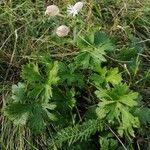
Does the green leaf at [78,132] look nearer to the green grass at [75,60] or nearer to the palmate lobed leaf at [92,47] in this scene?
the green grass at [75,60]

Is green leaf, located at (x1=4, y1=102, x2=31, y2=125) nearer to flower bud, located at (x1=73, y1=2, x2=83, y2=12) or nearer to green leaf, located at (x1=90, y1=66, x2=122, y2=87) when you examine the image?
green leaf, located at (x1=90, y1=66, x2=122, y2=87)

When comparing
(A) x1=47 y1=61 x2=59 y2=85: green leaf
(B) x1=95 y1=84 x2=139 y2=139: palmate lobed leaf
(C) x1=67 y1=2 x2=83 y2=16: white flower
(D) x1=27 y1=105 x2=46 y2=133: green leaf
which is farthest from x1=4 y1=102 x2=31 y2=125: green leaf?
(C) x1=67 y1=2 x2=83 y2=16: white flower

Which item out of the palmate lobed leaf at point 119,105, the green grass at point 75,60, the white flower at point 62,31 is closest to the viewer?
the palmate lobed leaf at point 119,105

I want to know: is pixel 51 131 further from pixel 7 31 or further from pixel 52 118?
pixel 7 31

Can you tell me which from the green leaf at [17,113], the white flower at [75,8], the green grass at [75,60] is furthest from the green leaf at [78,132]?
the white flower at [75,8]

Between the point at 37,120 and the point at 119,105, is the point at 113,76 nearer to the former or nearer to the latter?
the point at 119,105

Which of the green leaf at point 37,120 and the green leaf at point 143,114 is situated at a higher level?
the green leaf at point 37,120

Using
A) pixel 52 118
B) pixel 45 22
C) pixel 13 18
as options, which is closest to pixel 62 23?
pixel 45 22

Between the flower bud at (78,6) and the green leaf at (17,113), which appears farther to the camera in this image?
the flower bud at (78,6)
